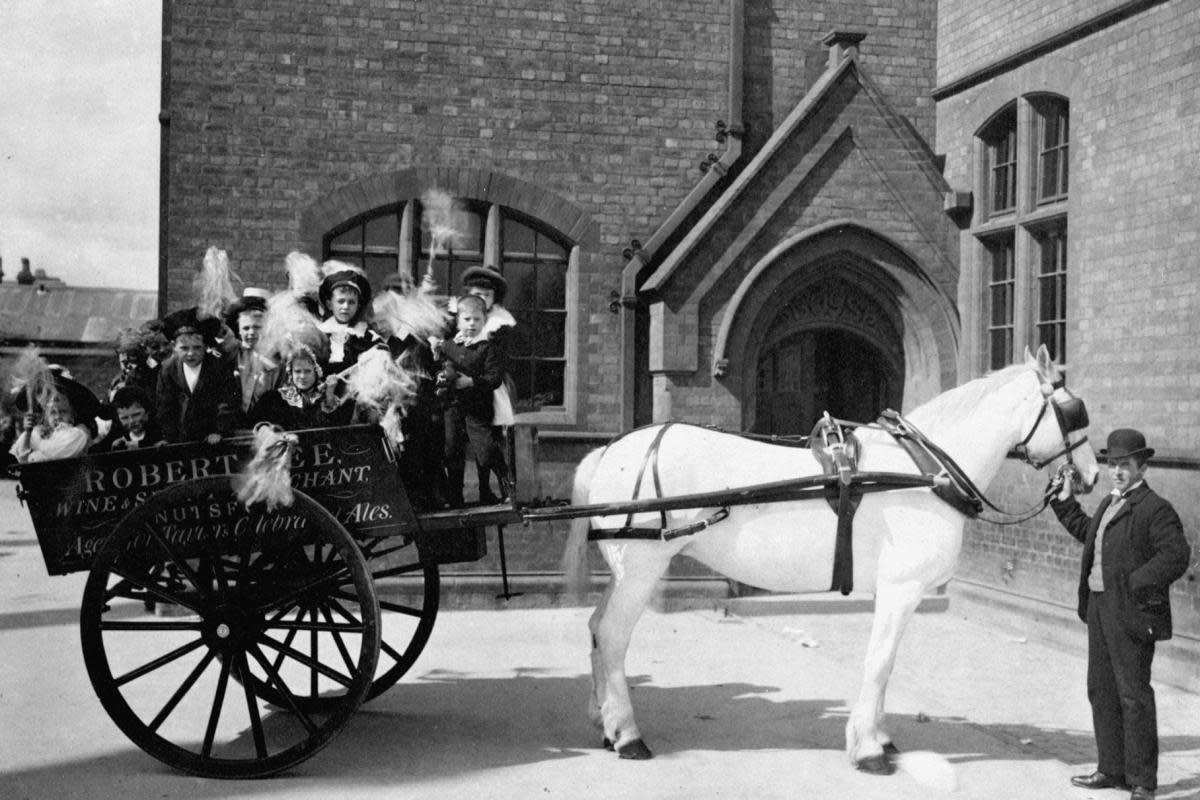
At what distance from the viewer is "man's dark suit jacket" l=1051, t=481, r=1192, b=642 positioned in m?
5.16

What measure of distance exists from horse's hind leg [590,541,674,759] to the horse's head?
76.6 inches

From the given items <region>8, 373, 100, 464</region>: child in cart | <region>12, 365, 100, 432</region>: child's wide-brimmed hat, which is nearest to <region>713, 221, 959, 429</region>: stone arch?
<region>12, 365, 100, 432</region>: child's wide-brimmed hat

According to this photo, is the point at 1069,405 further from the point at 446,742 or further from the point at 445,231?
the point at 445,231

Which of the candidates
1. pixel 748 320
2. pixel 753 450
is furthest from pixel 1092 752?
pixel 748 320

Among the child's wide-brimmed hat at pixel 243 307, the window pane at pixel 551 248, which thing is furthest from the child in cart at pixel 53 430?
the window pane at pixel 551 248

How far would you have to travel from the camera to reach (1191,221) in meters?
8.02

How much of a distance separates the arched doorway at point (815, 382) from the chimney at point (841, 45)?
2.64m

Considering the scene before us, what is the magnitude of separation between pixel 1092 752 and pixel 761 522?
90.0 inches

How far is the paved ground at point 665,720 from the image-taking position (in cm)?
526

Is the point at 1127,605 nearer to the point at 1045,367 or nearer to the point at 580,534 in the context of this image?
the point at 1045,367

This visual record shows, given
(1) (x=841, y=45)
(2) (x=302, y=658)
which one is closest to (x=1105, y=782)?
(2) (x=302, y=658)

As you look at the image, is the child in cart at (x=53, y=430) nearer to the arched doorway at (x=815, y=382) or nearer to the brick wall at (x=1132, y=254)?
the brick wall at (x=1132, y=254)

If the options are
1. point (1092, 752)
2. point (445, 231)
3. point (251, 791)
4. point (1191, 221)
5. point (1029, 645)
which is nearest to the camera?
point (251, 791)

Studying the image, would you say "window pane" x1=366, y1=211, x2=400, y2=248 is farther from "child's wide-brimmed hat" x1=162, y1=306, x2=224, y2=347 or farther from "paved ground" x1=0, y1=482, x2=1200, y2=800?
"child's wide-brimmed hat" x1=162, y1=306, x2=224, y2=347
